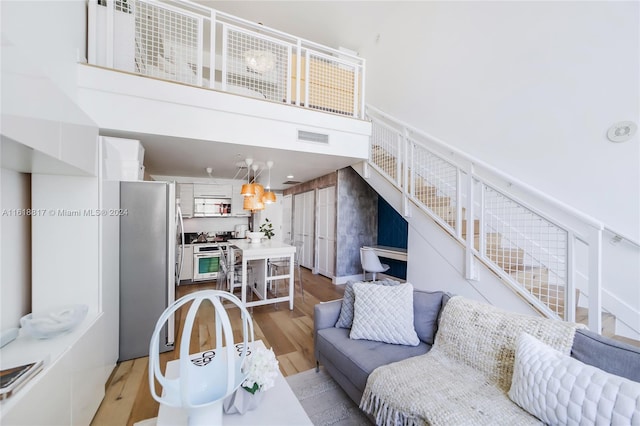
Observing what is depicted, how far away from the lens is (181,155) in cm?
377

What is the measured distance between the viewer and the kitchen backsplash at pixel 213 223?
5.89 meters

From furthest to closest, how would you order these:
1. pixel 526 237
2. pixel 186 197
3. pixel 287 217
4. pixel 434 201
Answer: pixel 287 217
pixel 186 197
pixel 434 201
pixel 526 237

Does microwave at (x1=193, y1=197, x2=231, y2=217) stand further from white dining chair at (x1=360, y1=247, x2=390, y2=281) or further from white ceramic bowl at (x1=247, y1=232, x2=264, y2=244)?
white dining chair at (x1=360, y1=247, x2=390, y2=281)

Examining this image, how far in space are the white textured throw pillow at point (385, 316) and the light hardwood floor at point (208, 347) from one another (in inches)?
30.7

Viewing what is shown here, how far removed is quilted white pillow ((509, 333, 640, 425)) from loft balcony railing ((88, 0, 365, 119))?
3421mm

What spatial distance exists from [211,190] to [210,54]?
10.8 ft

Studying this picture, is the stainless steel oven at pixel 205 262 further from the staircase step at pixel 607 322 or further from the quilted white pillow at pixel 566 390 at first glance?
the staircase step at pixel 607 322

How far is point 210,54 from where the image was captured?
10.1 ft

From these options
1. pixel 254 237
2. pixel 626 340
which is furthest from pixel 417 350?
pixel 254 237

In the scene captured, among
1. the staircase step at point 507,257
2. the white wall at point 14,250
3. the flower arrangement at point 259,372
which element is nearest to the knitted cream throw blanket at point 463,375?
the flower arrangement at point 259,372

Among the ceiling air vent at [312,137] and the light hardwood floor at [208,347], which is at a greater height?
the ceiling air vent at [312,137]

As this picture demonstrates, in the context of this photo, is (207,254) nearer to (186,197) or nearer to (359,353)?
(186,197)

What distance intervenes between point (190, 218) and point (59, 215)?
4267 millimetres

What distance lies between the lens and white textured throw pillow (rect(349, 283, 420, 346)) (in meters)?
1.83
